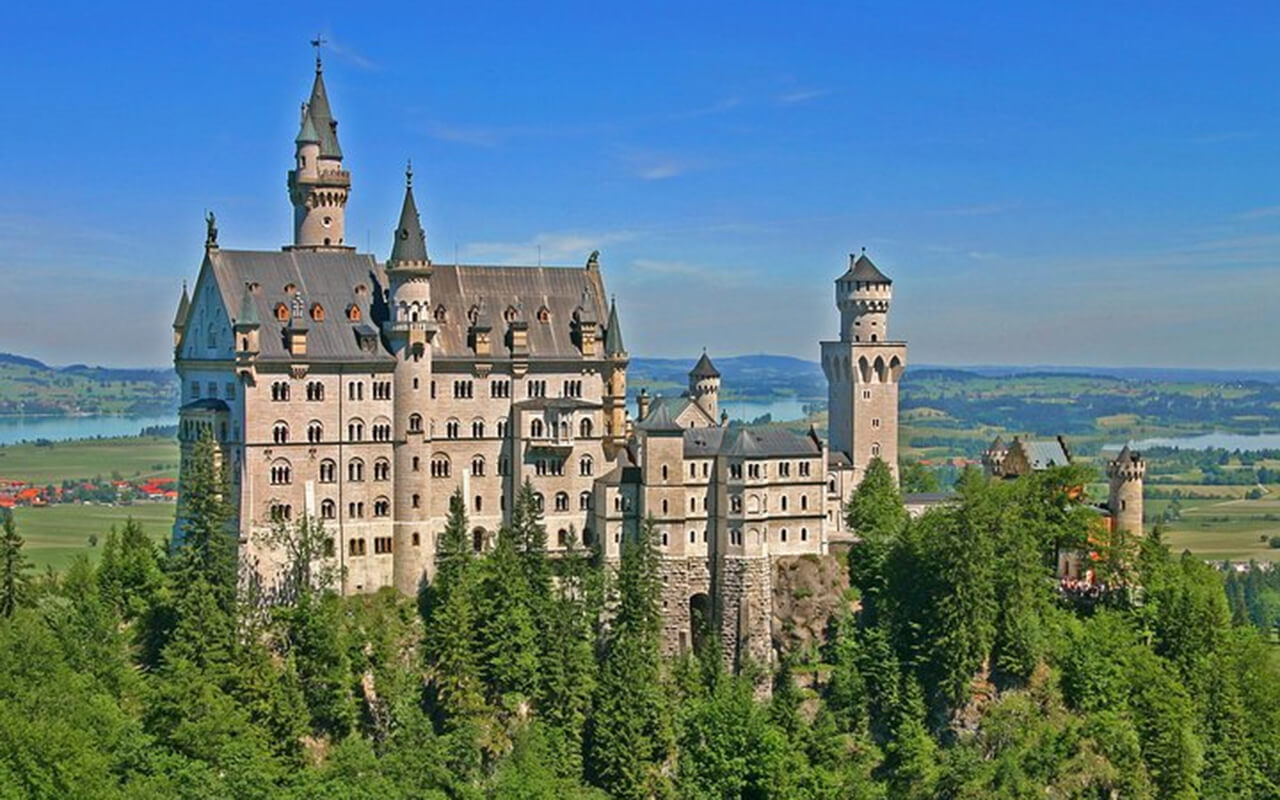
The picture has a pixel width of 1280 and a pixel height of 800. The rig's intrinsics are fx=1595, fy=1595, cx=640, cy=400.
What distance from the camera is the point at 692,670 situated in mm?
96562

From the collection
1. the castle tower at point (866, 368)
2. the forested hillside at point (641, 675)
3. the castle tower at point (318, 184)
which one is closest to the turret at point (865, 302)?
the castle tower at point (866, 368)

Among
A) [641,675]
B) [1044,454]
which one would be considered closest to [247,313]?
[641,675]

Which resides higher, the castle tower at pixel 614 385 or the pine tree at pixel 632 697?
the castle tower at pixel 614 385

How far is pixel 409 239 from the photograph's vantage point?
321 ft

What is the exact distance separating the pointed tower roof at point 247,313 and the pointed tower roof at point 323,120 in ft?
48.4

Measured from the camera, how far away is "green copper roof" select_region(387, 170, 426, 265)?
3844 inches

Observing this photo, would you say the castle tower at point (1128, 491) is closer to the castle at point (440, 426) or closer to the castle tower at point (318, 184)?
the castle at point (440, 426)

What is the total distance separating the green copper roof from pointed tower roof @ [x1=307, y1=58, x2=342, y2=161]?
9399 millimetres

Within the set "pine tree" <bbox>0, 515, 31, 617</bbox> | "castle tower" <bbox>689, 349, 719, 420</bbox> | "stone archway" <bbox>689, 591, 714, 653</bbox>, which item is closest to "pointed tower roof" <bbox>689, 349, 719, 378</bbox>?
"castle tower" <bbox>689, 349, 719, 420</bbox>

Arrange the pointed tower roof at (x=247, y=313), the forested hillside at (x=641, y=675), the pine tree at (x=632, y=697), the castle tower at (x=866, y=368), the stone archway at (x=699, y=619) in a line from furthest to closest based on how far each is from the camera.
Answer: the castle tower at (x=866, y=368), the stone archway at (x=699, y=619), the pointed tower roof at (x=247, y=313), the pine tree at (x=632, y=697), the forested hillside at (x=641, y=675)

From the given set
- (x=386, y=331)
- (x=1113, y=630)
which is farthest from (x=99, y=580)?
(x=1113, y=630)

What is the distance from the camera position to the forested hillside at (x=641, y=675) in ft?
277

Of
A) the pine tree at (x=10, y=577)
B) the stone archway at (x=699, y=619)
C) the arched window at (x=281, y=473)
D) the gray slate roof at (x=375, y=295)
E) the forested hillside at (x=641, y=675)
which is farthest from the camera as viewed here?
the stone archway at (x=699, y=619)

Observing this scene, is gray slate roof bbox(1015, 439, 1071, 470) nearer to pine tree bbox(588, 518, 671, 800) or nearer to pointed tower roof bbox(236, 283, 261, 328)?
pine tree bbox(588, 518, 671, 800)
